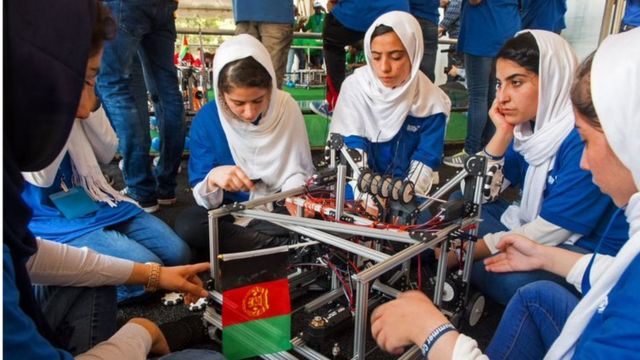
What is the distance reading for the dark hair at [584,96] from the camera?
0.71 meters

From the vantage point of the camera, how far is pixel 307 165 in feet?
5.91

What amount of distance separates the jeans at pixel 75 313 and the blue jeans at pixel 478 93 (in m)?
2.23

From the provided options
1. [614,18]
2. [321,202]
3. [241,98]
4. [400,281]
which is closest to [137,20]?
[241,98]

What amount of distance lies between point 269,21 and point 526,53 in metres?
1.21

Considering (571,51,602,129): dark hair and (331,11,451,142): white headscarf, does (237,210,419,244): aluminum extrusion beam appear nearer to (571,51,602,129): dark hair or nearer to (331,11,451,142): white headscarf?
(571,51,602,129): dark hair

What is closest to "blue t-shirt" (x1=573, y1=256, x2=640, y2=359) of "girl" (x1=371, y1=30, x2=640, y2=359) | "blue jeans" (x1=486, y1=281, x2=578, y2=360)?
"girl" (x1=371, y1=30, x2=640, y2=359)

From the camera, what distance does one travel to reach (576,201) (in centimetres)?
125

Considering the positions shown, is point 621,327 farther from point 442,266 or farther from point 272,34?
point 272,34

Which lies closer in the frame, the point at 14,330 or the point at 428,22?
the point at 14,330

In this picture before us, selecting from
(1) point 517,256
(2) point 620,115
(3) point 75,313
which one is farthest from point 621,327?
(3) point 75,313

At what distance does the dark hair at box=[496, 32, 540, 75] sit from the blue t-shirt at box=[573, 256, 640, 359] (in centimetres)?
99

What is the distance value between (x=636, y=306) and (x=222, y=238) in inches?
52.8

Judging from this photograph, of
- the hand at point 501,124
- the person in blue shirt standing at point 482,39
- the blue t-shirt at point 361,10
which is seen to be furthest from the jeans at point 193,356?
the blue t-shirt at point 361,10

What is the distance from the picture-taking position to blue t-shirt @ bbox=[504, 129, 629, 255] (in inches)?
48.6
